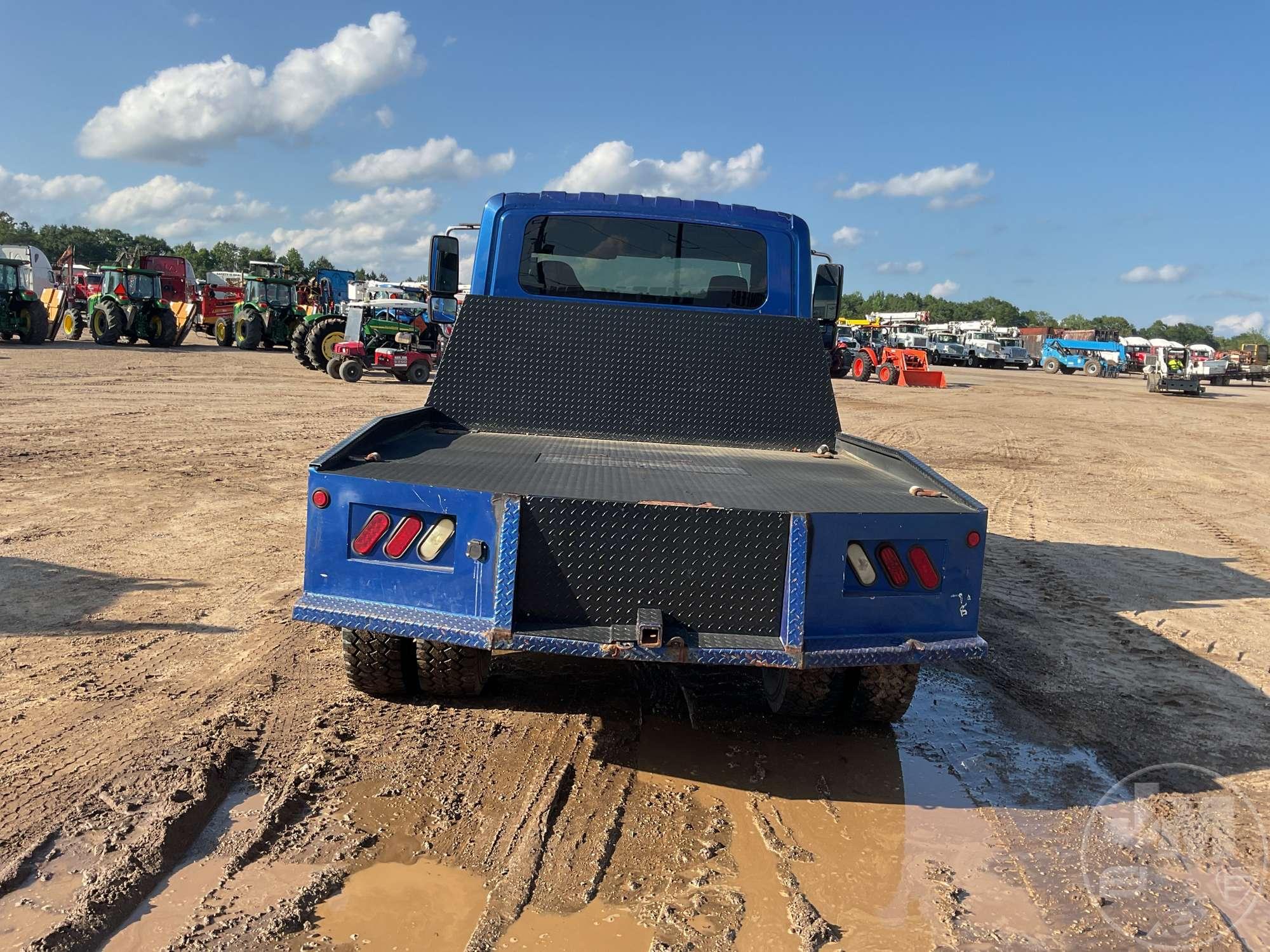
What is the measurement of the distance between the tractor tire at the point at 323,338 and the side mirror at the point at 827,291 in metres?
17.5

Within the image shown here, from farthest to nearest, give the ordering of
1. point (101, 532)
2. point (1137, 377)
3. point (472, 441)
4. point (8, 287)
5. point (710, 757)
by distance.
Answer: point (1137, 377) < point (8, 287) < point (101, 532) < point (472, 441) < point (710, 757)

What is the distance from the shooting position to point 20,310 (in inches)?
957

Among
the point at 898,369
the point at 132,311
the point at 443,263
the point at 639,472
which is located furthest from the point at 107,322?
the point at 639,472

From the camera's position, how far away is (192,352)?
25.2 meters

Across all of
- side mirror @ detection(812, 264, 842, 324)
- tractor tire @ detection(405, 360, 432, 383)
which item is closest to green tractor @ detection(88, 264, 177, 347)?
tractor tire @ detection(405, 360, 432, 383)

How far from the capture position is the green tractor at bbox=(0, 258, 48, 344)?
23.9 m

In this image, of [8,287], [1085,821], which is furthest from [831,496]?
[8,287]

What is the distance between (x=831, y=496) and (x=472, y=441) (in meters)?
1.83

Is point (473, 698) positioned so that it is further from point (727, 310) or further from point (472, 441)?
point (727, 310)

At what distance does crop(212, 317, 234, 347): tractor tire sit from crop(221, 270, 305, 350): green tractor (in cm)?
68

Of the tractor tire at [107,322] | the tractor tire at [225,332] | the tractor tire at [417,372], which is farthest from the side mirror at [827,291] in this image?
the tractor tire at [225,332]

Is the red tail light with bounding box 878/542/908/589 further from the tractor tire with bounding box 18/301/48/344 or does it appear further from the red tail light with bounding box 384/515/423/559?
the tractor tire with bounding box 18/301/48/344

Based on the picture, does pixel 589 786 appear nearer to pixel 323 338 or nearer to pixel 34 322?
pixel 323 338

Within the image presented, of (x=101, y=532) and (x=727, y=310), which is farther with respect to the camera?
(x=101, y=532)
